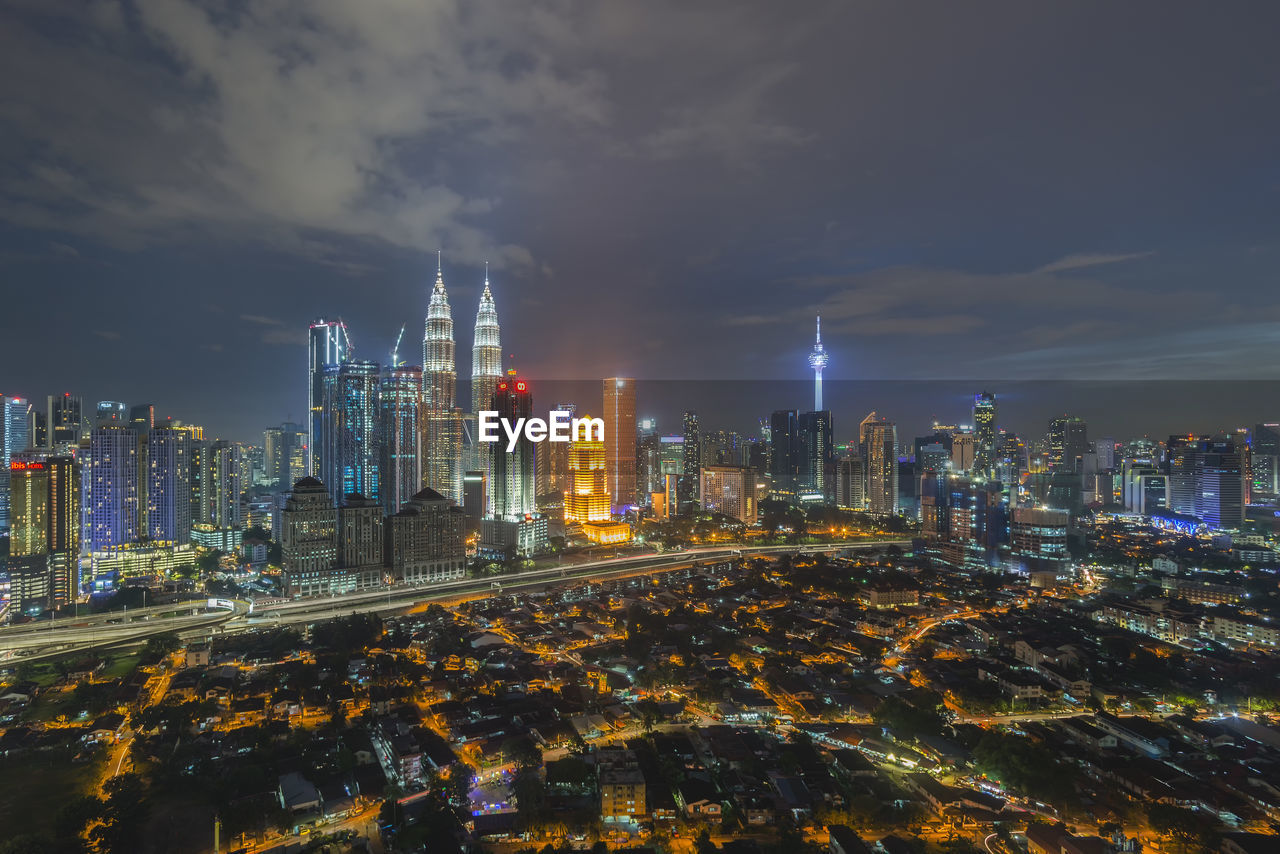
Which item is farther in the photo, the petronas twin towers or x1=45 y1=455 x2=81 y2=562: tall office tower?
the petronas twin towers

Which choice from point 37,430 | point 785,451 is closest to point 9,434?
point 37,430

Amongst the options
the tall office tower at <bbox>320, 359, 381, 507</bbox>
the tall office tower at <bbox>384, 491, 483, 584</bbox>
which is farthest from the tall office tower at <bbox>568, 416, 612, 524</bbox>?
the tall office tower at <bbox>384, 491, 483, 584</bbox>

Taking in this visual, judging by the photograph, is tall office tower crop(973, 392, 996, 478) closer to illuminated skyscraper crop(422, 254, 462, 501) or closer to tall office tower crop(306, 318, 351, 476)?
illuminated skyscraper crop(422, 254, 462, 501)

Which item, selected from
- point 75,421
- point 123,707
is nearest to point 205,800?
point 123,707

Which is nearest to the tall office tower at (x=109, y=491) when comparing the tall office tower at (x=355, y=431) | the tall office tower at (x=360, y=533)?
the tall office tower at (x=355, y=431)

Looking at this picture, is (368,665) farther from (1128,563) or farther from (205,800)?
(1128,563)

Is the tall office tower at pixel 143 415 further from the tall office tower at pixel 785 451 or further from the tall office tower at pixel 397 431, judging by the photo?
the tall office tower at pixel 785 451

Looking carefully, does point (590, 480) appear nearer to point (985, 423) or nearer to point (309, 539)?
point (309, 539)
